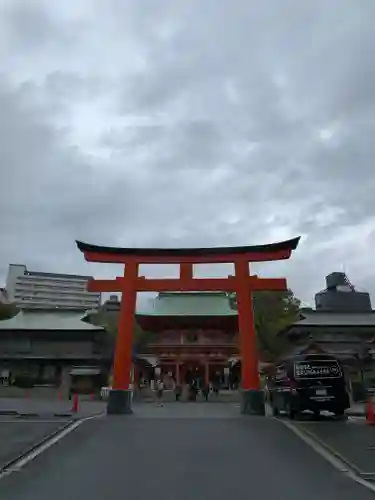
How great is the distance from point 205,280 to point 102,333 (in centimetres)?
2430

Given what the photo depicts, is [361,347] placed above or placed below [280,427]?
above

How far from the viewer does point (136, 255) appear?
22797 millimetres

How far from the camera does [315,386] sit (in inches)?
704

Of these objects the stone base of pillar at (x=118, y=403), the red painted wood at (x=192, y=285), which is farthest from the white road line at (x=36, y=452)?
the red painted wood at (x=192, y=285)

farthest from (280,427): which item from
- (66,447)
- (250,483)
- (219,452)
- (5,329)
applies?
(5,329)

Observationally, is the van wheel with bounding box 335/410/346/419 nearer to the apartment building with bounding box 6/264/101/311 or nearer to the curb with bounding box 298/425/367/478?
the curb with bounding box 298/425/367/478

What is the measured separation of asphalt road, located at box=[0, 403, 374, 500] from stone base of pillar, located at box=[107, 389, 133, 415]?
7393mm

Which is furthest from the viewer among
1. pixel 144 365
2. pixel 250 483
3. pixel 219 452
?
pixel 144 365

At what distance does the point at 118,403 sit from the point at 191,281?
5.75m

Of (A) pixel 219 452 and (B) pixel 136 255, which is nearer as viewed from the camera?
(A) pixel 219 452

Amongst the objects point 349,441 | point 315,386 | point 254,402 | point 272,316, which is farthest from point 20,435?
point 272,316

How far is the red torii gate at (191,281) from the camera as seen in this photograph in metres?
22.1

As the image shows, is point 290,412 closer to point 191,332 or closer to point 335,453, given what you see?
point 335,453

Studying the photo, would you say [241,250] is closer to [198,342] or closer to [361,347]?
[198,342]
